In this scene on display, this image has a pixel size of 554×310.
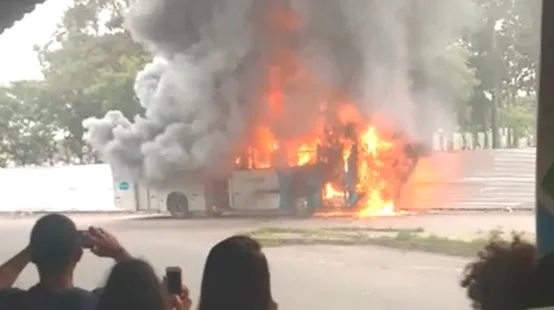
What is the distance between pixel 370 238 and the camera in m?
3.46

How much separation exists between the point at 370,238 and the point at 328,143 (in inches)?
18.1

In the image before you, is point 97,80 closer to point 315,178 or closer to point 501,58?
point 315,178

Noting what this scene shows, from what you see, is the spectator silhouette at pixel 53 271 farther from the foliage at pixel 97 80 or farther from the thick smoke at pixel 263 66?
the thick smoke at pixel 263 66

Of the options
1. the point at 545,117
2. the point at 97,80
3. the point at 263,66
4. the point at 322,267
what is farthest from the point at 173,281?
the point at 263,66

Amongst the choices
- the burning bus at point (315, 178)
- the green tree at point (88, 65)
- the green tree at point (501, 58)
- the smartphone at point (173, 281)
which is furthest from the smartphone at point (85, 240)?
the green tree at point (501, 58)

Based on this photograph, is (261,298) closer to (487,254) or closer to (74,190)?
(487,254)

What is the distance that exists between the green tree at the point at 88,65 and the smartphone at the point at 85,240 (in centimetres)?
128

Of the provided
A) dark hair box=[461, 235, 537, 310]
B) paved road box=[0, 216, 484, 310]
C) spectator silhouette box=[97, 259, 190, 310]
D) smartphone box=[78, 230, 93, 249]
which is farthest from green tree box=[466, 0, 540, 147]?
spectator silhouette box=[97, 259, 190, 310]

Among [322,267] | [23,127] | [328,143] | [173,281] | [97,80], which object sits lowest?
[322,267]

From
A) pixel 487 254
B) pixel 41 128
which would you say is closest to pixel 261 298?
pixel 487 254

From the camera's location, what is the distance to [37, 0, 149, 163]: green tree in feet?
11.0

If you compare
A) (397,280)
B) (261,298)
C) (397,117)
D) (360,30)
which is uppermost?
(360,30)

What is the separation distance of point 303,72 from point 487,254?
1.79m

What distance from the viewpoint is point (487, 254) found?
200cm
